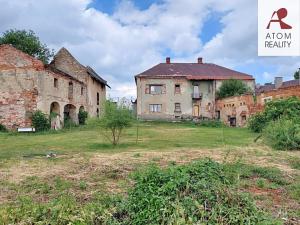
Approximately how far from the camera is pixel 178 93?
37.8 meters

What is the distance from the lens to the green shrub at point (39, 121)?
79.3ft

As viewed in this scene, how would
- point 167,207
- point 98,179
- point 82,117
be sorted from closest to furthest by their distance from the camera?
point 167,207
point 98,179
point 82,117

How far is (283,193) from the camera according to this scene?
6.11 m

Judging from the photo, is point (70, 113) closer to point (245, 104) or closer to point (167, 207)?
point (245, 104)

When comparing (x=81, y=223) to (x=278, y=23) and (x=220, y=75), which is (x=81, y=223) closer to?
(x=278, y=23)

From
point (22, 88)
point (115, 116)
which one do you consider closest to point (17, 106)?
point (22, 88)

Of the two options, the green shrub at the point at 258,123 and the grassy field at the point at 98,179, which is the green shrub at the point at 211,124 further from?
the grassy field at the point at 98,179

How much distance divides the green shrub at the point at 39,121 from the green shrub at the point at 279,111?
14.7m

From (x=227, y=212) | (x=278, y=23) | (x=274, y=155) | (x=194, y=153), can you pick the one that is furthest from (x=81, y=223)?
(x=278, y=23)

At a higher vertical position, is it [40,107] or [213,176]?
[40,107]

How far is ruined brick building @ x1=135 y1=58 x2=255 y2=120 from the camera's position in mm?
37312

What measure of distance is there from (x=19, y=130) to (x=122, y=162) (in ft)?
55.6

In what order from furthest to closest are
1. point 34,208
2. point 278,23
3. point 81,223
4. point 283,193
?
1. point 278,23
2. point 283,193
3. point 34,208
4. point 81,223

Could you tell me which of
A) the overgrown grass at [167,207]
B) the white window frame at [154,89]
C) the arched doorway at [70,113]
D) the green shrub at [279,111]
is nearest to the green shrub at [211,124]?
the white window frame at [154,89]
